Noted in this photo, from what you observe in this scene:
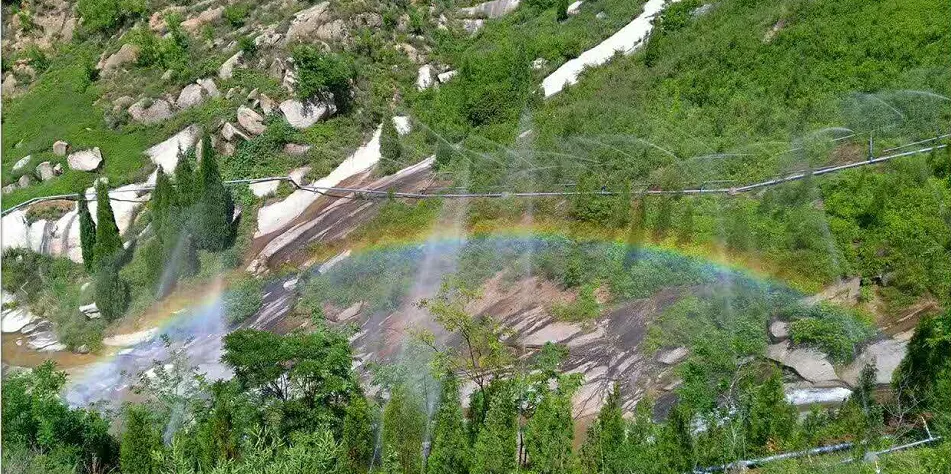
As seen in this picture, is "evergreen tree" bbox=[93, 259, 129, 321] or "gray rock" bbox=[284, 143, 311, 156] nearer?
"evergreen tree" bbox=[93, 259, 129, 321]

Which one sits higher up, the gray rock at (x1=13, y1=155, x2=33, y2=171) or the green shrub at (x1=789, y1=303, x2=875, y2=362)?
the gray rock at (x1=13, y1=155, x2=33, y2=171)

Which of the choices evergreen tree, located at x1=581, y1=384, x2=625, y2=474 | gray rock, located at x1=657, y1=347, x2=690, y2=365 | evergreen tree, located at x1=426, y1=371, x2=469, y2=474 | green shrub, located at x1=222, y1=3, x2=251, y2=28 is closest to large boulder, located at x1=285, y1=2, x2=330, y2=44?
green shrub, located at x1=222, y1=3, x2=251, y2=28

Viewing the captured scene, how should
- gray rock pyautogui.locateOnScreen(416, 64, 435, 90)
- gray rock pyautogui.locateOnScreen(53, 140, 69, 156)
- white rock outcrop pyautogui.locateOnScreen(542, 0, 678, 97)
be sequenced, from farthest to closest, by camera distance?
gray rock pyautogui.locateOnScreen(416, 64, 435, 90) → white rock outcrop pyautogui.locateOnScreen(542, 0, 678, 97) → gray rock pyautogui.locateOnScreen(53, 140, 69, 156)

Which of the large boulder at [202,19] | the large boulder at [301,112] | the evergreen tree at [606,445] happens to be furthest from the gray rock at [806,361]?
the large boulder at [202,19]

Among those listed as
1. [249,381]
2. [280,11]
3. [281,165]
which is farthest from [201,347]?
[280,11]

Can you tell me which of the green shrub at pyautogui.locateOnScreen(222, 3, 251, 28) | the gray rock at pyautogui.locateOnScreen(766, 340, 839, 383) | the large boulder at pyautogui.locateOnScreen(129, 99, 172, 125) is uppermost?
the green shrub at pyautogui.locateOnScreen(222, 3, 251, 28)

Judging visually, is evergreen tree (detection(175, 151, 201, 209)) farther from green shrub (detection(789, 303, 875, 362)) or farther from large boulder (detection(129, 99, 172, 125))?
green shrub (detection(789, 303, 875, 362))
